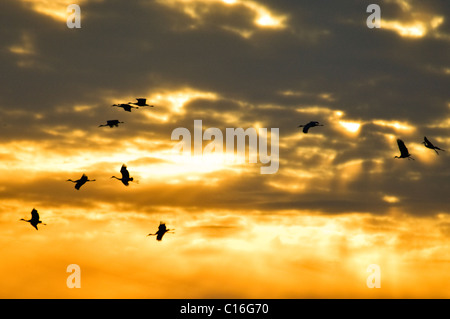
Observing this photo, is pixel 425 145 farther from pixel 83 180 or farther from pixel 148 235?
pixel 83 180

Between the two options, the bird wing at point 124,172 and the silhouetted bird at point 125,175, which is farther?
the bird wing at point 124,172

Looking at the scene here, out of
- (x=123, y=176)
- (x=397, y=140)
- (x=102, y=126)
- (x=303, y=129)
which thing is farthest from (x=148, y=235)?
(x=397, y=140)

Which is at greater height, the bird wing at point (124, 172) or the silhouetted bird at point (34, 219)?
the bird wing at point (124, 172)

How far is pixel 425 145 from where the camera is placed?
226 feet

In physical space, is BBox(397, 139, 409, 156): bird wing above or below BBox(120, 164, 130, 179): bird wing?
above

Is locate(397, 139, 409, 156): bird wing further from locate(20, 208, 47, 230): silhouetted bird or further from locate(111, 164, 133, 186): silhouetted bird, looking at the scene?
locate(20, 208, 47, 230): silhouetted bird

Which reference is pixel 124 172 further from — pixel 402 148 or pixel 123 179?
pixel 402 148

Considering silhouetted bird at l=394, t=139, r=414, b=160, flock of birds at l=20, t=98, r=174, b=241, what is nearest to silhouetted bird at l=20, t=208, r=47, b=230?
flock of birds at l=20, t=98, r=174, b=241

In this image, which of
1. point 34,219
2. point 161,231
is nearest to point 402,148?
point 161,231

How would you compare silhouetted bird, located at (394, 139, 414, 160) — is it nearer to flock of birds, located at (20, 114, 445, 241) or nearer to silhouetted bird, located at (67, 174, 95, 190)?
flock of birds, located at (20, 114, 445, 241)

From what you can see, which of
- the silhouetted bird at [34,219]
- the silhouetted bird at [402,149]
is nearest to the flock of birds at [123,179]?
the silhouetted bird at [34,219]

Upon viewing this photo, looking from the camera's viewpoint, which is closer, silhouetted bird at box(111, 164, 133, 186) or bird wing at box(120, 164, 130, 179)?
silhouetted bird at box(111, 164, 133, 186)

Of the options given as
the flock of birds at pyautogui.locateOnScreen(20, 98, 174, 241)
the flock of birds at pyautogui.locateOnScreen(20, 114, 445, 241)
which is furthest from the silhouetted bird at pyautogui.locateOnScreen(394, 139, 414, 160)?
the flock of birds at pyautogui.locateOnScreen(20, 98, 174, 241)

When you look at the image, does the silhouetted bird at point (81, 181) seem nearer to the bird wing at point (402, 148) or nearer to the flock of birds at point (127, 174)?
the flock of birds at point (127, 174)
